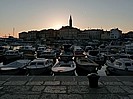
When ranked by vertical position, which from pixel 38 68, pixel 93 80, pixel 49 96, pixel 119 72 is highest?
pixel 93 80

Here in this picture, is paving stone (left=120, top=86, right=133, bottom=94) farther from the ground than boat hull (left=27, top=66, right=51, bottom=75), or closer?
farther from the ground

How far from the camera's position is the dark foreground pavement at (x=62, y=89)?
7.52 m

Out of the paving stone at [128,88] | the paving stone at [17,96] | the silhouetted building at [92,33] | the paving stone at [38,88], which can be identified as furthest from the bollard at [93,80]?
the silhouetted building at [92,33]

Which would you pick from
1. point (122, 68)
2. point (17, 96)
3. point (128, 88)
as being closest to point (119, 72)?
point (122, 68)

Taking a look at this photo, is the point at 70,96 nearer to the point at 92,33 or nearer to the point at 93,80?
the point at 93,80

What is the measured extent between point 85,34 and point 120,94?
176425 millimetres

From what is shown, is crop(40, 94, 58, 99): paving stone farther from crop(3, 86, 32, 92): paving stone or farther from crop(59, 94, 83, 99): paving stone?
crop(3, 86, 32, 92): paving stone

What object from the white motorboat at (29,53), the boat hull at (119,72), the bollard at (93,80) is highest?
the bollard at (93,80)

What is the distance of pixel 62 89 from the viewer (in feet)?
28.0

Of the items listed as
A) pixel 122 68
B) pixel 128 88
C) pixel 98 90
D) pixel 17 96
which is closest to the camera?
pixel 17 96

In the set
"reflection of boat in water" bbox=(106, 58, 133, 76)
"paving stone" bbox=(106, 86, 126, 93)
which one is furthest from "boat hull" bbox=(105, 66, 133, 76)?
"paving stone" bbox=(106, 86, 126, 93)

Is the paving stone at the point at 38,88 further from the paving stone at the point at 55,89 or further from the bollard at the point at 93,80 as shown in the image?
the bollard at the point at 93,80

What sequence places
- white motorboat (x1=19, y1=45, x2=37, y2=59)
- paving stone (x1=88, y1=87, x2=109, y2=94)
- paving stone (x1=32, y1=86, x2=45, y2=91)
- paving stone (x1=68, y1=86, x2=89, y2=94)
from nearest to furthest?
paving stone (x1=88, y1=87, x2=109, y2=94) → paving stone (x1=68, y1=86, x2=89, y2=94) → paving stone (x1=32, y1=86, x2=45, y2=91) → white motorboat (x1=19, y1=45, x2=37, y2=59)

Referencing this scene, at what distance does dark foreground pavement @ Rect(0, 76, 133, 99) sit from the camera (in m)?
7.52
